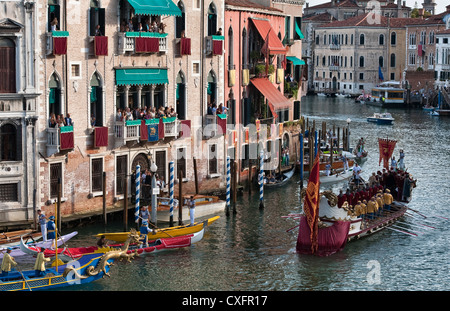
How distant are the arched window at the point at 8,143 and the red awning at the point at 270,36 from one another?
16057 mm

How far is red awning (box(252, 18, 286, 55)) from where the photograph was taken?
159ft

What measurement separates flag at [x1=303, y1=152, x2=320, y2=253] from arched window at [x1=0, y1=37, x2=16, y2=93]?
34.2ft

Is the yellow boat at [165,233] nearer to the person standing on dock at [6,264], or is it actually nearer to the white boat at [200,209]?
the white boat at [200,209]

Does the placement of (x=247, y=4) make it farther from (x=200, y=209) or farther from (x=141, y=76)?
(x=200, y=209)

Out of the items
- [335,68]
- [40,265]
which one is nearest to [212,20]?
[40,265]

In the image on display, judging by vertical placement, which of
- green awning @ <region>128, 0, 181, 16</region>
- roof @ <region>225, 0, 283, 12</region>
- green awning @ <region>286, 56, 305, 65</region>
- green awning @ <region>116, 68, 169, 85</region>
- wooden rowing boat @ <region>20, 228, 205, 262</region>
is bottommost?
wooden rowing boat @ <region>20, 228, 205, 262</region>

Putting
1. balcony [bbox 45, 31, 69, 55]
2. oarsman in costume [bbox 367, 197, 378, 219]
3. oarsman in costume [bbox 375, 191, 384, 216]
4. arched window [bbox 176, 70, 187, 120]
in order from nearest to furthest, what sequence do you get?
balcony [bbox 45, 31, 69, 55], oarsman in costume [bbox 367, 197, 378, 219], oarsman in costume [bbox 375, 191, 384, 216], arched window [bbox 176, 70, 187, 120]

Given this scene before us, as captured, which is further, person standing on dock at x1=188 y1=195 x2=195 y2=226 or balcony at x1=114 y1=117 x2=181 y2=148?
balcony at x1=114 y1=117 x2=181 y2=148

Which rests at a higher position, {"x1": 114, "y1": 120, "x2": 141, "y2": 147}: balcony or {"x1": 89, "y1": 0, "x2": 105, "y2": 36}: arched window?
{"x1": 89, "y1": 0, "x2": 105, "y2": 36}: arched window

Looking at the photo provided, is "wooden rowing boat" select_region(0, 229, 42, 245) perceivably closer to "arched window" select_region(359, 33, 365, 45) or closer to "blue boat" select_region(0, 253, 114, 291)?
"blue boat" select_region(0, 253, 114, 291)

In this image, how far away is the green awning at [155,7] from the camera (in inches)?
1517

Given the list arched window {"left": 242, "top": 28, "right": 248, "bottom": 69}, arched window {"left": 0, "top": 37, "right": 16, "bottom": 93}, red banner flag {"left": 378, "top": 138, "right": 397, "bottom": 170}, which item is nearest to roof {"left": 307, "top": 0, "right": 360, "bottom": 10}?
red banner flag {"left": 378, "top": 138, "right": 397, "bottom": 170}

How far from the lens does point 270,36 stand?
4941 centimetres

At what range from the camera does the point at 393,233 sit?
127ft
